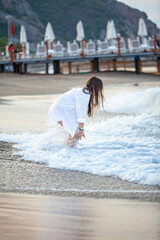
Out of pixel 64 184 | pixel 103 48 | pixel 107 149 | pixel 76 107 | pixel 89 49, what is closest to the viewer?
pixel 64 184

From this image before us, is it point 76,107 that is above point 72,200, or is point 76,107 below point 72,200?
above

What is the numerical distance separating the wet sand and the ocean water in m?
0.94

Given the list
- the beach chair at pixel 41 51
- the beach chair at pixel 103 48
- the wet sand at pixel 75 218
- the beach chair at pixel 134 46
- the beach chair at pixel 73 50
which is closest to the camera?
the wet sand at pixel 75 218

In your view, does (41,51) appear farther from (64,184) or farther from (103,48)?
(64,184)

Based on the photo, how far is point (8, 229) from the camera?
2.70m

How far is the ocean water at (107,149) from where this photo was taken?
4.50 meters

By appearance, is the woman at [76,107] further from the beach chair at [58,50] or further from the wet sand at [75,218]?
the beach chair at [58,50]

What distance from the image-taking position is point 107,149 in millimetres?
5645

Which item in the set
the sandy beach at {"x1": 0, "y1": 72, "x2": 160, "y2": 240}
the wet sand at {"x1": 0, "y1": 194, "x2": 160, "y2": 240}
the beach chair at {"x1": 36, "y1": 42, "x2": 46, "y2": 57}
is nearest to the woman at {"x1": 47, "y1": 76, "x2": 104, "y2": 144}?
the sandy beach at {"x1": 0, "y1": 72, "x2": 160, "y2": 240}

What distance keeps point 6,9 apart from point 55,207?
11442 cm

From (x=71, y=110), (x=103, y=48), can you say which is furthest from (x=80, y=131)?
(x=103, y=48)

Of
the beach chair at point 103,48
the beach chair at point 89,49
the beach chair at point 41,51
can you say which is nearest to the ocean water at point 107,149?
the beach chair at point 41,51

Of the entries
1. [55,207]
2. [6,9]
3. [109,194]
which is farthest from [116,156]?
[6,9]

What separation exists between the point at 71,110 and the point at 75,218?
8.55ft
